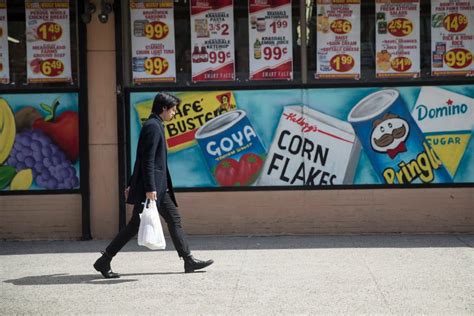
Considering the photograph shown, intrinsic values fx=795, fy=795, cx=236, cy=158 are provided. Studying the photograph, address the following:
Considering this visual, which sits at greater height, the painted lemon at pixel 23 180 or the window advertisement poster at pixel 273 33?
the window advertisement poster at pixel 273 33

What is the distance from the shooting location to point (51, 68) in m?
10.3

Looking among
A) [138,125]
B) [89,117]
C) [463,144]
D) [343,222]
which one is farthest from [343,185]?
Answer: [89,117]

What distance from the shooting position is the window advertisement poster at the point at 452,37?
10125 millimetres

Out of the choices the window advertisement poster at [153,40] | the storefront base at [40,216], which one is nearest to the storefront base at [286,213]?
the storefront base at [40,216]

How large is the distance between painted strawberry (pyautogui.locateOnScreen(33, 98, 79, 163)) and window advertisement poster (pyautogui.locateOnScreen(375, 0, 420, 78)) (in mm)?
3964

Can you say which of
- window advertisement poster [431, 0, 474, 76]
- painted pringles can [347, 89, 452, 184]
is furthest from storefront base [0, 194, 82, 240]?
window advertisement poster [431, 0, 474, 76]

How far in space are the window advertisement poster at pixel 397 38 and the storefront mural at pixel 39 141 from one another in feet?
13.1

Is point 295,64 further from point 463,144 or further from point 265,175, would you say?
point 463,144

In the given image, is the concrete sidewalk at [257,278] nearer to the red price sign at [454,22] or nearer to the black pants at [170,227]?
the black pants at [170,227]

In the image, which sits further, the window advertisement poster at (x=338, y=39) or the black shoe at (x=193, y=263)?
the window advertisement poster at (x=338, y=39)

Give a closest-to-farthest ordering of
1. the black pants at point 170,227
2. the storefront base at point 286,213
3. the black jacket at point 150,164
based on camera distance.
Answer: the black jacket at point 150,164
the black pants at point 170,227
the storefront base at point 286,213

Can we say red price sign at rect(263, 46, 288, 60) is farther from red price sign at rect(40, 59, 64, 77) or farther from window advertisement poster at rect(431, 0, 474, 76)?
red price sign at rect(40, 59, 64, 77)

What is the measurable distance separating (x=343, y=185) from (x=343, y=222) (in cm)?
47

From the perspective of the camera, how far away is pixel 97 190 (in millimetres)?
10258
